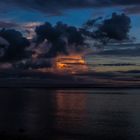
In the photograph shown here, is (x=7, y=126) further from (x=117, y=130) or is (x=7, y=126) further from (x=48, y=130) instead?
(x=117, y=130)

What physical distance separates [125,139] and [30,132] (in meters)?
16.4

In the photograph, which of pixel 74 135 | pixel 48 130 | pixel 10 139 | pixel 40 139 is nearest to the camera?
pixel 10 139

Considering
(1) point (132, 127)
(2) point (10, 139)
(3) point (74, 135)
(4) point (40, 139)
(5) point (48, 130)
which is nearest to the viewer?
(2) point (10, 139)

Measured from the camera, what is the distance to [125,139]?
6612 cm

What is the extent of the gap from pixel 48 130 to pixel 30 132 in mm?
5302

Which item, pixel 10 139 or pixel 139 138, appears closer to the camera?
pixel 10 139

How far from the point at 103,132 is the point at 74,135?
6.04 metres

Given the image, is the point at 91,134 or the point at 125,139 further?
the point at 91,134

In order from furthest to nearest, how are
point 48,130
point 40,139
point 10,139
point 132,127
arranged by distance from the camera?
point 132,127 < point 48,130 < point 40,139 < point 10,139

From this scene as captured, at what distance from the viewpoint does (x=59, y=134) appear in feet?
239

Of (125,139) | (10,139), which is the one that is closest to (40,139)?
(10,139)

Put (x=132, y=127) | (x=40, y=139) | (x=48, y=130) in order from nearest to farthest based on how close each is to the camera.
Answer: (x=40, y=139), (x=48, y=130), (x=132, y=127)

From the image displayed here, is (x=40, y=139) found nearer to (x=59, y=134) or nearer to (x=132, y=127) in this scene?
(x=59, y=134)

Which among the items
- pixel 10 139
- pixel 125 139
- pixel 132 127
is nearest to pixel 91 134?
pixel 125 139
